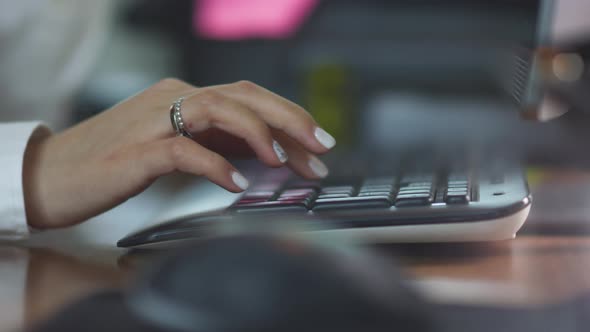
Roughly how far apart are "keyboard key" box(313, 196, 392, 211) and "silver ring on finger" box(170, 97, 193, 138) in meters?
0.17

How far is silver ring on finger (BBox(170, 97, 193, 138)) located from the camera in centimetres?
63

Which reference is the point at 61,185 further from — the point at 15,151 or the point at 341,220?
the point at 341,220

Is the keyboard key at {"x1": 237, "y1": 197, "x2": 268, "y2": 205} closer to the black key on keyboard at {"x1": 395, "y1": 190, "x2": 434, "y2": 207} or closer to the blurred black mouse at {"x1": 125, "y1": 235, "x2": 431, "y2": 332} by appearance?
the black key on keyboard at {"x1": 395, "y1": 190, "x2": 434, "y2": 207}

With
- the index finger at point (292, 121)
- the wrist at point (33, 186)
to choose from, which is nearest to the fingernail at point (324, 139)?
the index finger at point (292, 121)

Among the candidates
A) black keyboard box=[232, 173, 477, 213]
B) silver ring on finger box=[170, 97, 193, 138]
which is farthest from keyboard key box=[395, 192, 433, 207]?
silver ring on finger box=[170, 97, 193, 138]

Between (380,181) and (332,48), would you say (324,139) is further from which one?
(332,48)

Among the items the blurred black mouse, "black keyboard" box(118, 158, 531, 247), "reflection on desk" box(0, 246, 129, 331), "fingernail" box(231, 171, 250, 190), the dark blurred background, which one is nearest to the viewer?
the blurred black mouse

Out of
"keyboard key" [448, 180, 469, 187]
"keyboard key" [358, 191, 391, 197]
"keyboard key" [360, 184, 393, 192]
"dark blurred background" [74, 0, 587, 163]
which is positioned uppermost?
"dark blurred background" [74, 0, 587, 163]

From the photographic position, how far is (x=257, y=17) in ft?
9.21

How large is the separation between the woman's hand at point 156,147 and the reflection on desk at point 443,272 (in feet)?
0.25

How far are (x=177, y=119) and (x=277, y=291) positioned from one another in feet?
1.29

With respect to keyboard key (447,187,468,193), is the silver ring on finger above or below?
above

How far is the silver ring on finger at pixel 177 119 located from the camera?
0.63 meters

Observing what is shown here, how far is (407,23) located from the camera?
111 inches
